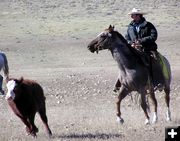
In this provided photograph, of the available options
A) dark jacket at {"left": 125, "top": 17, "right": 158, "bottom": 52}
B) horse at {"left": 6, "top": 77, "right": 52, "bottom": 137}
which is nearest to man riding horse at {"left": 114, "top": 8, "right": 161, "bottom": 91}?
dark jacket at {"left": 125, "top": 17, "right": 158, "bottom": 52}

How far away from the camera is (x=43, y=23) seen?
4728 centimetres

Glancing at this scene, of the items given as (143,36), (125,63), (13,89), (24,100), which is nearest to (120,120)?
(125,63)

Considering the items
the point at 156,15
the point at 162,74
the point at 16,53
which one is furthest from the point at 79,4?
the point at 162,74

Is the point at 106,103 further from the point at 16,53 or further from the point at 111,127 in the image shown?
the point at 16,53

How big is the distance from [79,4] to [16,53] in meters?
20.2

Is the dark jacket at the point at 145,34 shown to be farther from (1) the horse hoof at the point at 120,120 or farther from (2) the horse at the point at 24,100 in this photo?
(2) the horse at the point at 24,100

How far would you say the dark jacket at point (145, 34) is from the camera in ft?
51.0

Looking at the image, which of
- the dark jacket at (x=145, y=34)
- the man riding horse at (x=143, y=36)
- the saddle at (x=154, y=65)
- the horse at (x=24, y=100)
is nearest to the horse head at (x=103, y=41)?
the saddle at (x=154, y=65)

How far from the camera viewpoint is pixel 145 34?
15.7m

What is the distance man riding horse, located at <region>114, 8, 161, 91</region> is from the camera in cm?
1553

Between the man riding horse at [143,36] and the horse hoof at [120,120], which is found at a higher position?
the man riding horse at [143,36]

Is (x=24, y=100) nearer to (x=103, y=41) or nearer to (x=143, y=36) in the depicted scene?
(x=103, y=41)

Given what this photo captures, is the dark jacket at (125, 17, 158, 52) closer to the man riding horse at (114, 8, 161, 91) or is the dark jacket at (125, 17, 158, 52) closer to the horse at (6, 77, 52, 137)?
the man riding horse at (114, 8, 161, 91)

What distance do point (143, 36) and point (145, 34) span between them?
0.22 ft
